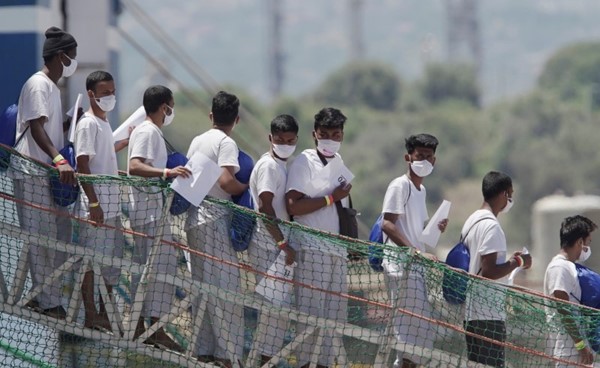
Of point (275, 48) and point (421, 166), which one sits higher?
point (275, 48)

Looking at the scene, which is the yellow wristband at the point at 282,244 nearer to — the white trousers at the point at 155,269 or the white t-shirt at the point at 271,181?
the white t-shirt at the point at 271,181

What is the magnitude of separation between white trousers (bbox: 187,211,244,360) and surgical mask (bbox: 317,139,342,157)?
84cm

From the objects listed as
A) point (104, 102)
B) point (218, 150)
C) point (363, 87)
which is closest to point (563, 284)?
point (218, 150)

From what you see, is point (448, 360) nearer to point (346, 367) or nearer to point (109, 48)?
point (346, 367)

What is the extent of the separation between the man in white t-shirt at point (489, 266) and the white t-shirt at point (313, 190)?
3.16 feet

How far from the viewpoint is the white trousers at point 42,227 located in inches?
383

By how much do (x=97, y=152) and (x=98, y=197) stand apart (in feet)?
1.21

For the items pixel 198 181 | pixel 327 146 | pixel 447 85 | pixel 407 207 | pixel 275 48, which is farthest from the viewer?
pixel 275 48

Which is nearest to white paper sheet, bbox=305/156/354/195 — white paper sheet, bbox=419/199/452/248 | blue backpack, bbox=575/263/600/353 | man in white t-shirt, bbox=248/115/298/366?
man in white t-shirt, bbox=248/115/298/366

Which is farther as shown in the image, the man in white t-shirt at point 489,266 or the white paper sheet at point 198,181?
the man in white t-shirt at point 489,266

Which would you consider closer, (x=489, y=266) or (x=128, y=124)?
(x=489, y=266)

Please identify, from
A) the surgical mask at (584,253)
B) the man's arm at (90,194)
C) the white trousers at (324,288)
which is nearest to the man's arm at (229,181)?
the white trousers at (324,288)

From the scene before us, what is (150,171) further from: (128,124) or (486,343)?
(486,343)

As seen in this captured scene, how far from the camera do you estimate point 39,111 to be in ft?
31.7
